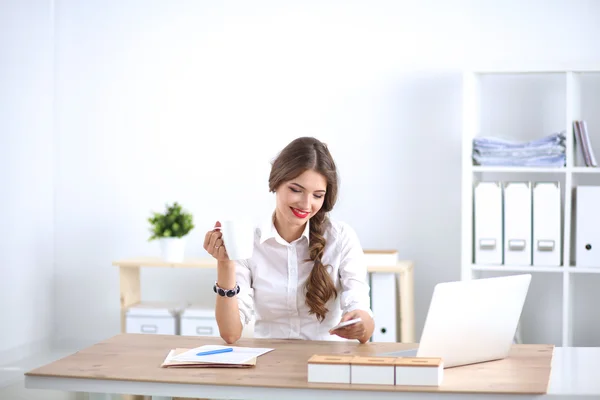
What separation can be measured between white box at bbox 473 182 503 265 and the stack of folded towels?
12cm

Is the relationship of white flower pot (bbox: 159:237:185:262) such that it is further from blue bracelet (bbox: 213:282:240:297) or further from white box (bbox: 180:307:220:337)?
blue bracelet (bbox: 213:282:240:297)

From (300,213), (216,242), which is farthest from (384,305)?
(216,242)

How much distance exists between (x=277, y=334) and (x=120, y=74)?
2.42m

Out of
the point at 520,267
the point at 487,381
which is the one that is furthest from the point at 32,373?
the point at 520,267

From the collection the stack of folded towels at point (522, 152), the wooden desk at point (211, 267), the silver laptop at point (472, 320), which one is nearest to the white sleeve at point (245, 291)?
the silver laptop at point (472, 320)

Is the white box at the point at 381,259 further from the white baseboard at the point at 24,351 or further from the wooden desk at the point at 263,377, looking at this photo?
the white baseboard at the point at 24,351

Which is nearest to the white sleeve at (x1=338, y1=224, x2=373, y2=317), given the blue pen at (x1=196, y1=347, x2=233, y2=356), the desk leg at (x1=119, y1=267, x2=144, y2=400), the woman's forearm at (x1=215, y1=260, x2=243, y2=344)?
the woman's forearm at (x1=215, y1=260, x2=243, y2=344)

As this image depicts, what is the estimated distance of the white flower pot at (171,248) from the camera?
3.94m

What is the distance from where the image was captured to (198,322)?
3877mm

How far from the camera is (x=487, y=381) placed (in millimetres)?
1705

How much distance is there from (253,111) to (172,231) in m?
0.77

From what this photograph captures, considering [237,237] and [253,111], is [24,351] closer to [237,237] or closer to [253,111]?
[253,111]

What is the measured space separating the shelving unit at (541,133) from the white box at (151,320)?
1408 mm

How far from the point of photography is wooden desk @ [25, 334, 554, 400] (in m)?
1.65
